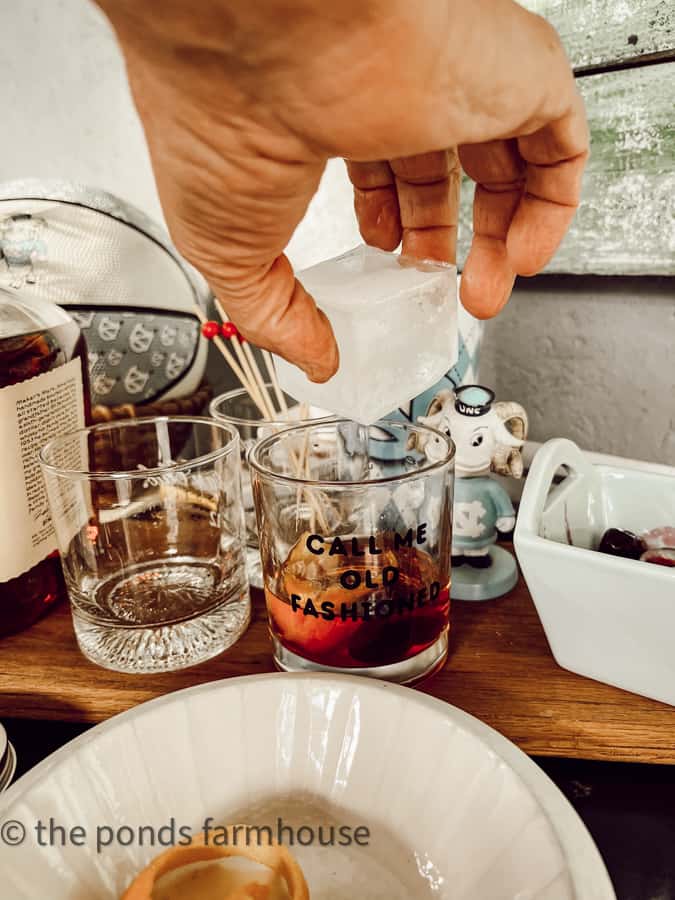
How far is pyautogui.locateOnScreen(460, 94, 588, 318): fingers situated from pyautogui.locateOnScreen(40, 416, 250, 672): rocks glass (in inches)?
10.1

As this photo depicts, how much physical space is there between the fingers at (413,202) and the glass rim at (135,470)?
21 cm

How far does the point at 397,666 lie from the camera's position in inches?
20.0

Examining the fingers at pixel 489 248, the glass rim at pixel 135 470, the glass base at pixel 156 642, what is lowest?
the glass base at pixel 156 642

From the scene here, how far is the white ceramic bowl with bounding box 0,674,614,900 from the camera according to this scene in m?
0.35

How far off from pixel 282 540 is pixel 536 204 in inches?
11.5

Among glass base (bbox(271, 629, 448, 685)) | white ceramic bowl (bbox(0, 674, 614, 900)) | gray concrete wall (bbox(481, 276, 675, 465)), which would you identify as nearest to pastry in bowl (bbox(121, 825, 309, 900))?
white ceramic bowl (bbox(0, 674, 614, 900))

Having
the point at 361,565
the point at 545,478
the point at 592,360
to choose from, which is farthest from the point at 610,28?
the point at 361,565

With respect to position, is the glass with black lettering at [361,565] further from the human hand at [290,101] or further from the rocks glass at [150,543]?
the human hand at [290,101]

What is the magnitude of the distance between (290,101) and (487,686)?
0.44m

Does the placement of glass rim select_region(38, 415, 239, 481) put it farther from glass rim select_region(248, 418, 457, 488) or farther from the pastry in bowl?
the pastry in bowl

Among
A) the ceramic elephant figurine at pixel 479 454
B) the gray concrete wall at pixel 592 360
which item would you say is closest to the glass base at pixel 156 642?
the ceramic elephant figurine at pixel 479 454

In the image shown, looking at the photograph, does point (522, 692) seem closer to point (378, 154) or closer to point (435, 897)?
point (435, 897)

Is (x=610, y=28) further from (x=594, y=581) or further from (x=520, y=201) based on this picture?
(x=594, y=581)

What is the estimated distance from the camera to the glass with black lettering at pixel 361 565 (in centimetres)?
49
